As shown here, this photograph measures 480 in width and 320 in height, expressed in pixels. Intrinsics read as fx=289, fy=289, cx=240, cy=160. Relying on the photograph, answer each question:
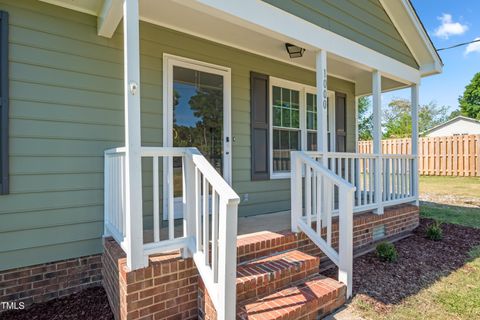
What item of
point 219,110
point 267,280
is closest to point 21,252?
point 267,280

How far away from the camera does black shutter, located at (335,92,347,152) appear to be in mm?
5957

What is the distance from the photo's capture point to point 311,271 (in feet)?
9.53

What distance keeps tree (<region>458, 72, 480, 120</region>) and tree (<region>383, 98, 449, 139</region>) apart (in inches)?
80.5

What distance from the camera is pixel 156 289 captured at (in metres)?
2.28

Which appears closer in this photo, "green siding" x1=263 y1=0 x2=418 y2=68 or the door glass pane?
"green siding" x1=263 y1=0 x2=418 y2=68

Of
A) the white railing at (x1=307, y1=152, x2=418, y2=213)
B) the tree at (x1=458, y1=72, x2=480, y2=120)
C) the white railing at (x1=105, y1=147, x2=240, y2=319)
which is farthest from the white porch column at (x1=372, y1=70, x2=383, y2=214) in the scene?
the tree at (x1=458, y1=72, x2=480, y2=120)

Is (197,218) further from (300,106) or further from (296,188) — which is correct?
(300,106)

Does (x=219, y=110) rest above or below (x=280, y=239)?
above

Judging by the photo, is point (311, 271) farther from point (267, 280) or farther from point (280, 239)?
point (267, 280)

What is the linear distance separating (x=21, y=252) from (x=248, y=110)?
325 cm

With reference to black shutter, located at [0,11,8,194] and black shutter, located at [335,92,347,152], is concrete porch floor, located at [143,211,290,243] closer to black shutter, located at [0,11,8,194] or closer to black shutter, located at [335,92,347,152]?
black shutter, located at [0,11,8,194]

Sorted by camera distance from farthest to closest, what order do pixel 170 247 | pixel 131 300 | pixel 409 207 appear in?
pixel 409 207 → pixel 170 247 → pixel 131 300

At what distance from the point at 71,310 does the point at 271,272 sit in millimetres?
1875

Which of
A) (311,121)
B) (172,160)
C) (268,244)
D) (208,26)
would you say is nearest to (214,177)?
(172,160)
